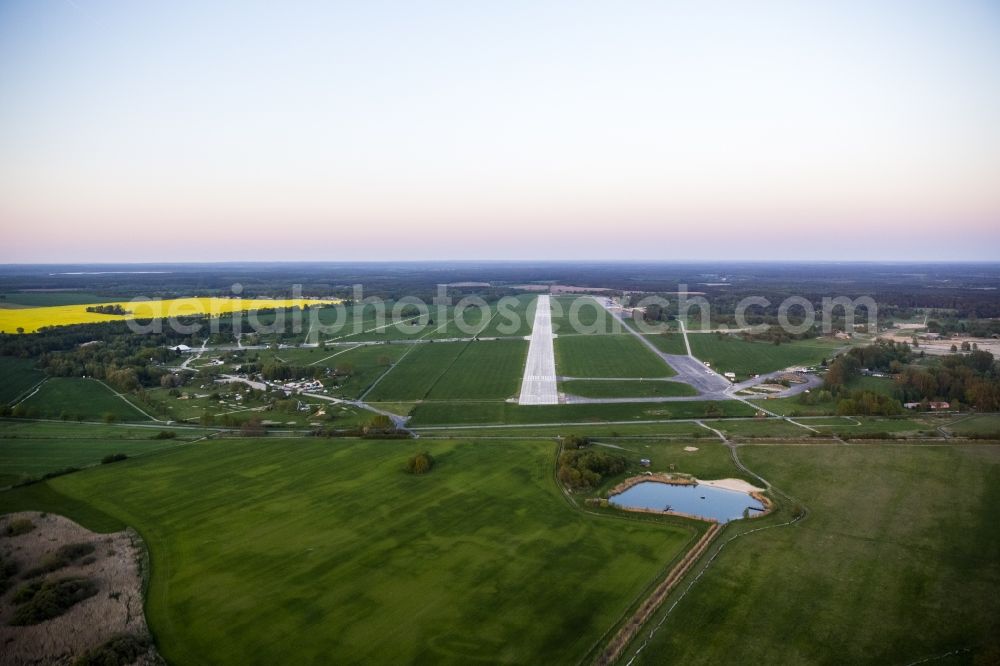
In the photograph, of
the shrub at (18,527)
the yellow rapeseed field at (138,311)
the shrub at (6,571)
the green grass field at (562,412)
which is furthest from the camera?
the yellow rapeseed field at (138,311)

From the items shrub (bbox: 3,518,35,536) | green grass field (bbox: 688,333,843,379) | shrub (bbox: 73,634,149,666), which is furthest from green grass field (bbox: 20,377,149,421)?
green grass field (bbox: 688,333,843,379)

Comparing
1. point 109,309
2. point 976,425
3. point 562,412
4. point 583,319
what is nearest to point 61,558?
point 562,412

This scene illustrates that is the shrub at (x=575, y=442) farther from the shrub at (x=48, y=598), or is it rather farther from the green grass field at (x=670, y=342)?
the green grass field at (x=670, y=342)

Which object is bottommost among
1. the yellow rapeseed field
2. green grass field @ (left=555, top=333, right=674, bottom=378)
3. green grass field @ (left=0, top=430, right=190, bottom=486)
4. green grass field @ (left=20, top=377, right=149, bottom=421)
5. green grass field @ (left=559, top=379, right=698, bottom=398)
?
green grass field @ (left=0, top=430, right=190, bottom=486)

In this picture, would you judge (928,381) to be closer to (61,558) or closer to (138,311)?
(61,558)

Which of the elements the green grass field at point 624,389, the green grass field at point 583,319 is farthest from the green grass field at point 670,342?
the green grass field at point 624,389

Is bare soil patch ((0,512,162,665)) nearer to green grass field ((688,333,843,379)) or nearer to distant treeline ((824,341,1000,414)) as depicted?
distant treeline ((824,341,1000,414))
